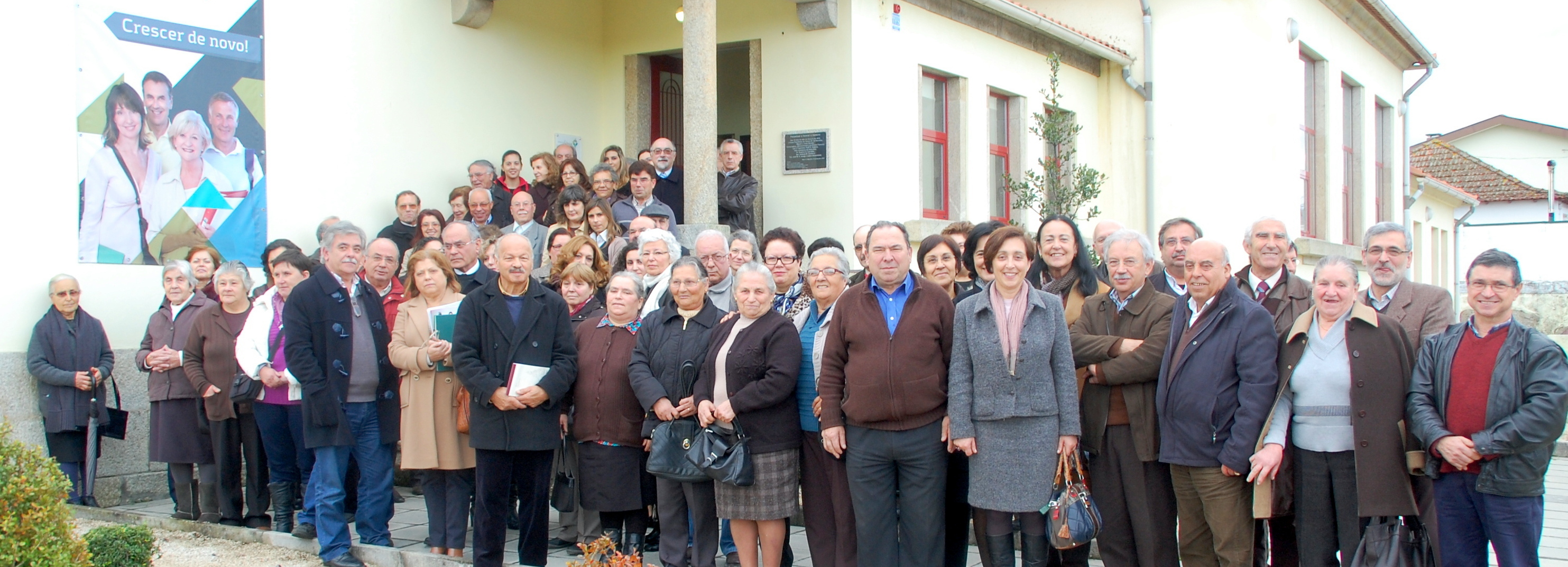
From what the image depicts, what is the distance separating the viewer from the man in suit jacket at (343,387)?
5.96 metres

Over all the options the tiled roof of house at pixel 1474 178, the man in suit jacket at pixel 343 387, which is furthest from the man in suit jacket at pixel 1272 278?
the tiled roof of house at pixel 1474 178

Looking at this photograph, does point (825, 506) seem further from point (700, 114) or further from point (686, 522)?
point (700, 114)

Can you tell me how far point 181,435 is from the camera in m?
7.22

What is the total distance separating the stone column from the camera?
957cm

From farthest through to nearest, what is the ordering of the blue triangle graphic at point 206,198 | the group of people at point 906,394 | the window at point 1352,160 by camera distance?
the window at point 1352,160, the blue triangle graphic at point 206,198, the group of people at point 906,394

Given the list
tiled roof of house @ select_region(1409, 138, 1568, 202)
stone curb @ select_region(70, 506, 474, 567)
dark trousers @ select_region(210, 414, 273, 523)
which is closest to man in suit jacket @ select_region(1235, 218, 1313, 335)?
stone curb @ select_region(70, 506, 474, 567)

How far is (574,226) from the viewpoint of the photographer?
8703 mm

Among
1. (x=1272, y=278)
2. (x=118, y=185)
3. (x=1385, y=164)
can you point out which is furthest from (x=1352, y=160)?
(x=118, y=185)

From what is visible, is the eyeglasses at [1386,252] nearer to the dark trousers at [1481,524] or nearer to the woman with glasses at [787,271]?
the dark trousers at [1481,524]

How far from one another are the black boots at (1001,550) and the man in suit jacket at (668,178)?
565 centimetres

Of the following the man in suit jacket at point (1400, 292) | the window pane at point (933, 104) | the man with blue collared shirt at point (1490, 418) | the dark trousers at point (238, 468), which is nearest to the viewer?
the man with blue collared shirt at point (1490, 418)

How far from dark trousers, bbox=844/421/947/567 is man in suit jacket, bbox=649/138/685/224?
5351 millimetres

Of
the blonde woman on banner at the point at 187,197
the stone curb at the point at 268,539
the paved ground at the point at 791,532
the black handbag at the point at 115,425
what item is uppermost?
the blonde woman on banner at the point at 187,197

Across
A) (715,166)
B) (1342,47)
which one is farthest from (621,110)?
(1342,47)
